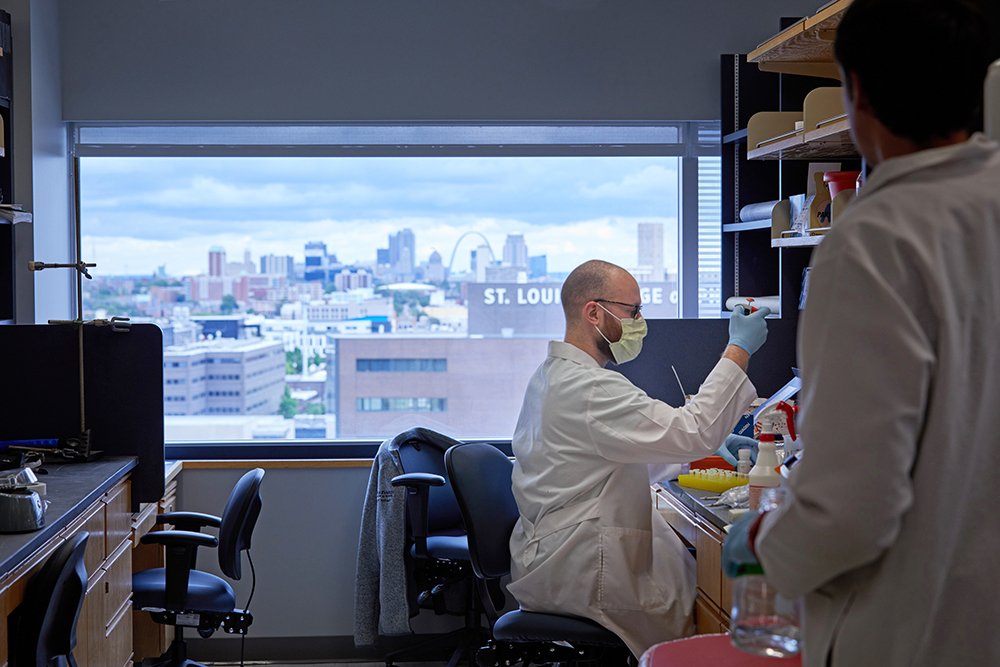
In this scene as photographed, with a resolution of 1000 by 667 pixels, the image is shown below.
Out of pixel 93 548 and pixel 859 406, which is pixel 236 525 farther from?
pixel 859 406

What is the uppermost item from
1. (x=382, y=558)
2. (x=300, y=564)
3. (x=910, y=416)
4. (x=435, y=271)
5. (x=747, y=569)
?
(x=435, y=271)

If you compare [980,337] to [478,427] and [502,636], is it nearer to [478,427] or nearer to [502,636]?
[502,636]

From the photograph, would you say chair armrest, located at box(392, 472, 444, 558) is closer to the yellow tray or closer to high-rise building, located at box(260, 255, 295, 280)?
the yellow tray

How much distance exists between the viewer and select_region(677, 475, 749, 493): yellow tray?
7.59 feet

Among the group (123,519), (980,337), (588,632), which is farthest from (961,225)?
(123,519)

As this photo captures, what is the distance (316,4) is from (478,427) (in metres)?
1.85

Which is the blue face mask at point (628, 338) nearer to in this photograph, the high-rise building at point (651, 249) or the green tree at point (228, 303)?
the high-rise building at point (651, 249)

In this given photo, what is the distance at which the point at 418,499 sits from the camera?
291 centimetres

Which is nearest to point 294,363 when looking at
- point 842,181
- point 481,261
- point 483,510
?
point 481,261

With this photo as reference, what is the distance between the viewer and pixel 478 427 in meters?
3.59

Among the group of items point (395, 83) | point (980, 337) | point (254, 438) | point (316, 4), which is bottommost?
point (254, 438)

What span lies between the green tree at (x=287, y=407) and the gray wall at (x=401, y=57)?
1.15 metres

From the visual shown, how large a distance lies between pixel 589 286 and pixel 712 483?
641 millimetres

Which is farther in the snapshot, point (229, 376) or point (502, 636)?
point (229, 376)
